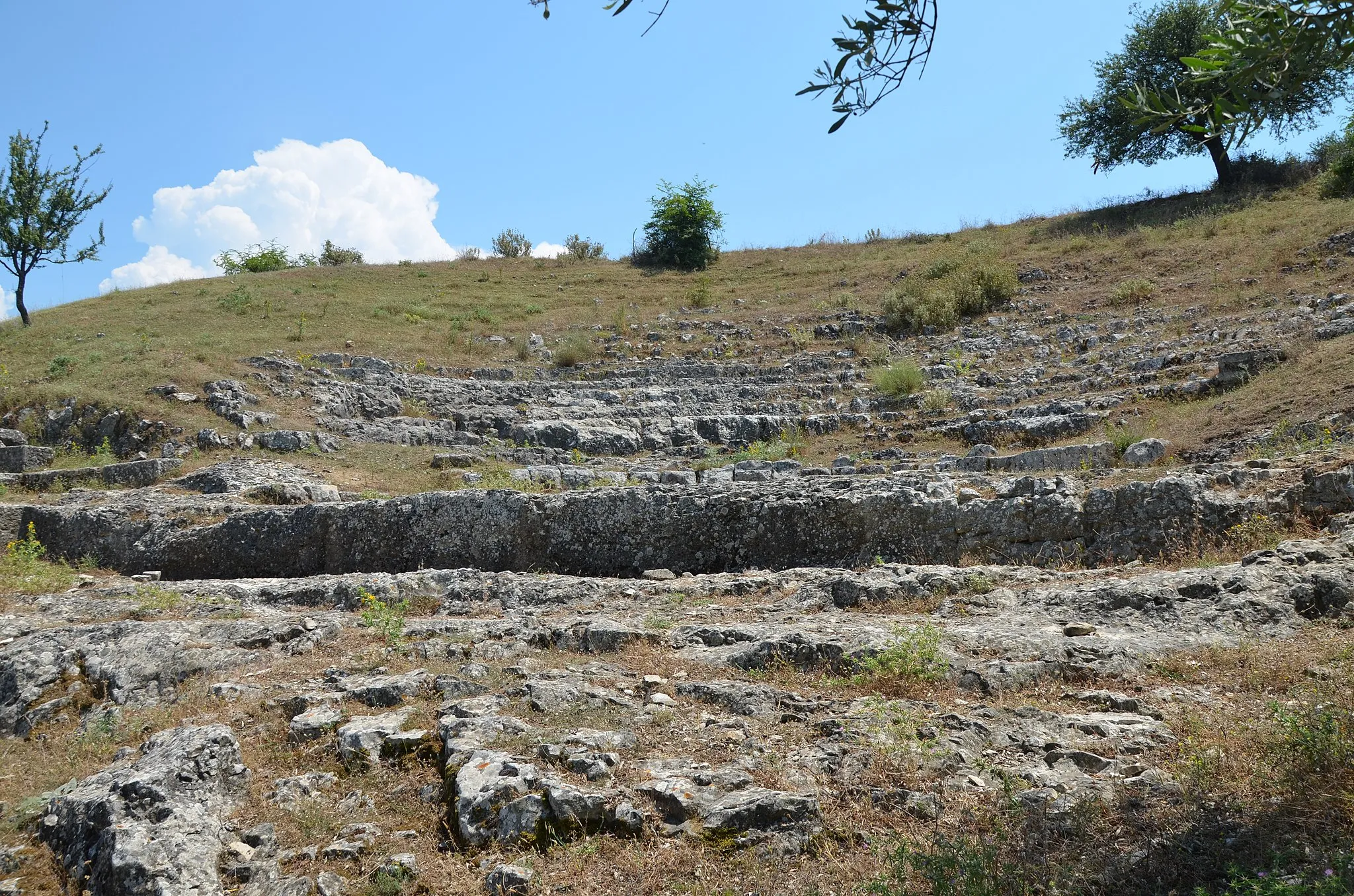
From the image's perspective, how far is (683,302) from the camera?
2627cm

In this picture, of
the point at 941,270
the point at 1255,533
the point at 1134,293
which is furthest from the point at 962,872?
the point at 941,270

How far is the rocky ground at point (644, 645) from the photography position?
11.9ft

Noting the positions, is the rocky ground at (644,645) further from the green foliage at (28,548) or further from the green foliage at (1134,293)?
the green foliage at (1134,293)

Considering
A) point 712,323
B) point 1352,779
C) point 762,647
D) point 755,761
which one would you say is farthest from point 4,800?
point 712,323

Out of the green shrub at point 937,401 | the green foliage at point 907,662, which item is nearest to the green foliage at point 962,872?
the green foliage at point 907,662

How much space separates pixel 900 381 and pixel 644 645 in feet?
38.3

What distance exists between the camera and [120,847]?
3.46 metres

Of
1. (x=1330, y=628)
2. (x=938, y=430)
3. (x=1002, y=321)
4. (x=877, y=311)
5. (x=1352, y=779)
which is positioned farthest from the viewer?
(x=877, y=311)

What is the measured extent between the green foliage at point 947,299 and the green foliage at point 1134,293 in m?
2.78

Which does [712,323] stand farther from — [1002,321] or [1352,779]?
[1352,779]

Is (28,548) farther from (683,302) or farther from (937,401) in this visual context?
(683,302)

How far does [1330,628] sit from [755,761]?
12.4ft

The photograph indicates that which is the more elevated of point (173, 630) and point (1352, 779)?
point (173, 630)

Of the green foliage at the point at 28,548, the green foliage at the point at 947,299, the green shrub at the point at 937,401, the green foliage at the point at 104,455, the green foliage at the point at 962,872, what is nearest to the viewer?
the green foliage at the point at 962,872
